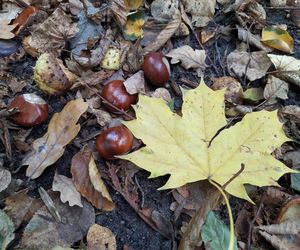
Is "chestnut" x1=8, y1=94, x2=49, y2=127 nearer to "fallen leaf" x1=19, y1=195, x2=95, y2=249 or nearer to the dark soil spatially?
the dark soil

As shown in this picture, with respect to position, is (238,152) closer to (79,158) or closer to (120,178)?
(120,178)

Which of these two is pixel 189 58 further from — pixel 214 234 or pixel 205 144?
pixel 214 234

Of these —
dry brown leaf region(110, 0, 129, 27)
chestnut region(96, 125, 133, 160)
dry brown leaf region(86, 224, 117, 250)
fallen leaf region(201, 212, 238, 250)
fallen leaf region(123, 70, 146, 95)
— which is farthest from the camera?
dry brown leaf region(110, 0, 129, 27)

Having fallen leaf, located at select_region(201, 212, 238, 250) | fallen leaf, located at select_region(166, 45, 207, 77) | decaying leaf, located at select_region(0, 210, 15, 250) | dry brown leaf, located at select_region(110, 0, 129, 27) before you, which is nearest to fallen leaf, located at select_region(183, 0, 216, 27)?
fallen leaf, located at select_region(166, 45, 207, 77)

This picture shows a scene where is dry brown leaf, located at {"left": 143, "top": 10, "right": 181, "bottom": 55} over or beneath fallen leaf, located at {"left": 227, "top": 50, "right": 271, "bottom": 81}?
over

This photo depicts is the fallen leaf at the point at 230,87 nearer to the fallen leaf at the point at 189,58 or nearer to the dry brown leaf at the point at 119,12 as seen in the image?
the fallen leaf at the point at 189,58

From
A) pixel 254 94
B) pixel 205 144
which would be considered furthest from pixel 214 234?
pixel 254 94
